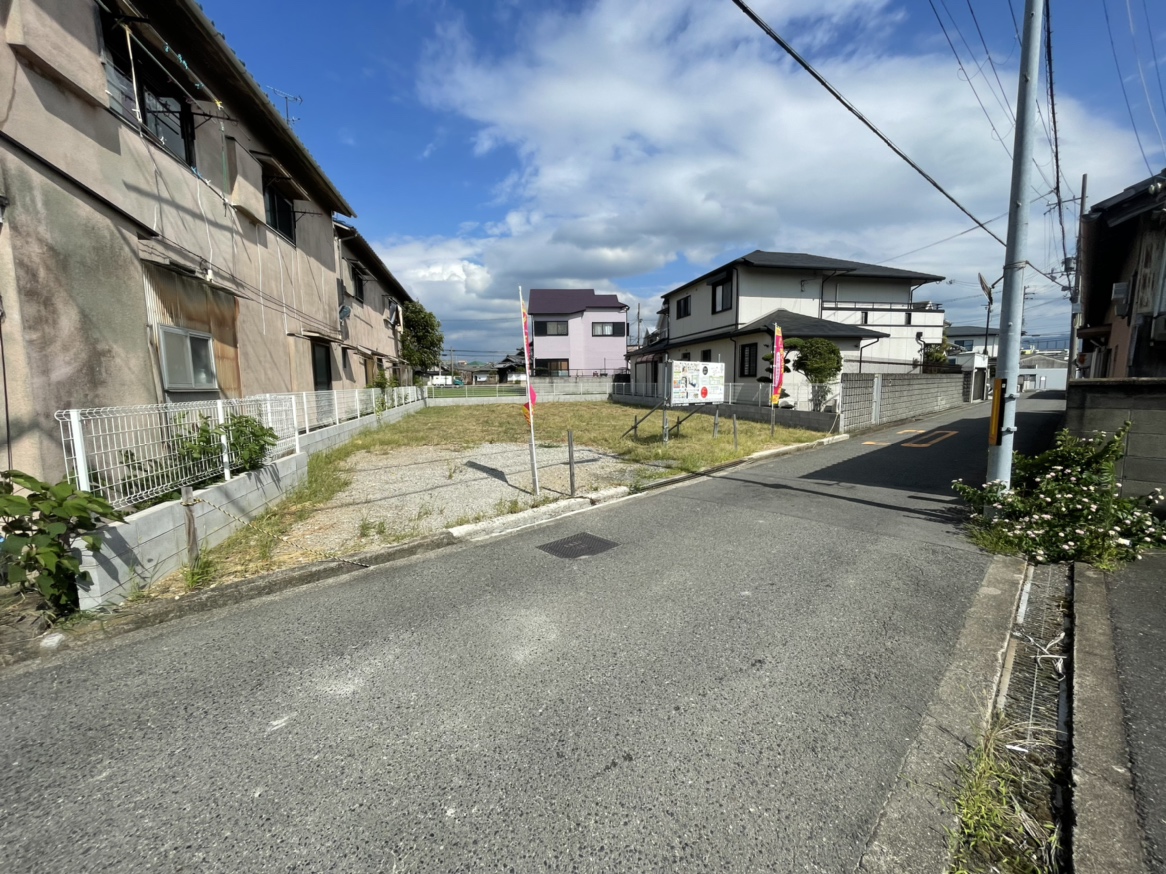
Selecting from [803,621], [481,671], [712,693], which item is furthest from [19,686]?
[803,621]

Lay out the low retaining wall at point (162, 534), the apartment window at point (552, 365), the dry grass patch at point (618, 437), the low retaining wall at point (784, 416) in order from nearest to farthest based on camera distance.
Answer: the low retaining wall at point (162, 534) → the dry grass patch at point (618, 437) → the low retaining wall at point (784, 416) → the apartment window at point (552, 365)

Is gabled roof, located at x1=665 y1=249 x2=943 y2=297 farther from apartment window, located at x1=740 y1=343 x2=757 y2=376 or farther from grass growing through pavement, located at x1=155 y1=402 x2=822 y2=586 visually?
grass growing through pavement, located at x1=155 y1=402 x2=822 y2=586

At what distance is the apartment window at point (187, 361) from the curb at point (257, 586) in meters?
3.82

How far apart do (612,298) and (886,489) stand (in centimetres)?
3870

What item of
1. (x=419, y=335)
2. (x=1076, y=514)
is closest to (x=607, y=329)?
(x=419, y=335)

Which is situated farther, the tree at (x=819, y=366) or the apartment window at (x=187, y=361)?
the tree at (x=819, y=366)

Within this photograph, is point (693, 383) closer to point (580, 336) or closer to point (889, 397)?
point (889, 397)

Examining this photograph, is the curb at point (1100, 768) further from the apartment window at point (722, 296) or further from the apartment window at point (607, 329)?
the apartment window at point (607, 329)

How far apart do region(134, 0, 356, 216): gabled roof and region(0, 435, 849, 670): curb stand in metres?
7.39

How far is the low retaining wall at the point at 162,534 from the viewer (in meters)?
3.31

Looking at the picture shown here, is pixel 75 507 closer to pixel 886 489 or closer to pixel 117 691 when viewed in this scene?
pixel 117 691

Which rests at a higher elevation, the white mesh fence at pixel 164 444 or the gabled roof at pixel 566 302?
the gabled roof at pixel 566 302

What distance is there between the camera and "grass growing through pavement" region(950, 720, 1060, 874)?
1641 mm

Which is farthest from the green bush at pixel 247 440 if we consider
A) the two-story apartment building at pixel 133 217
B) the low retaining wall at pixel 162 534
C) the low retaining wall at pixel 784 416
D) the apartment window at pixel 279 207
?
the low retaining wall at pixel 784 416
